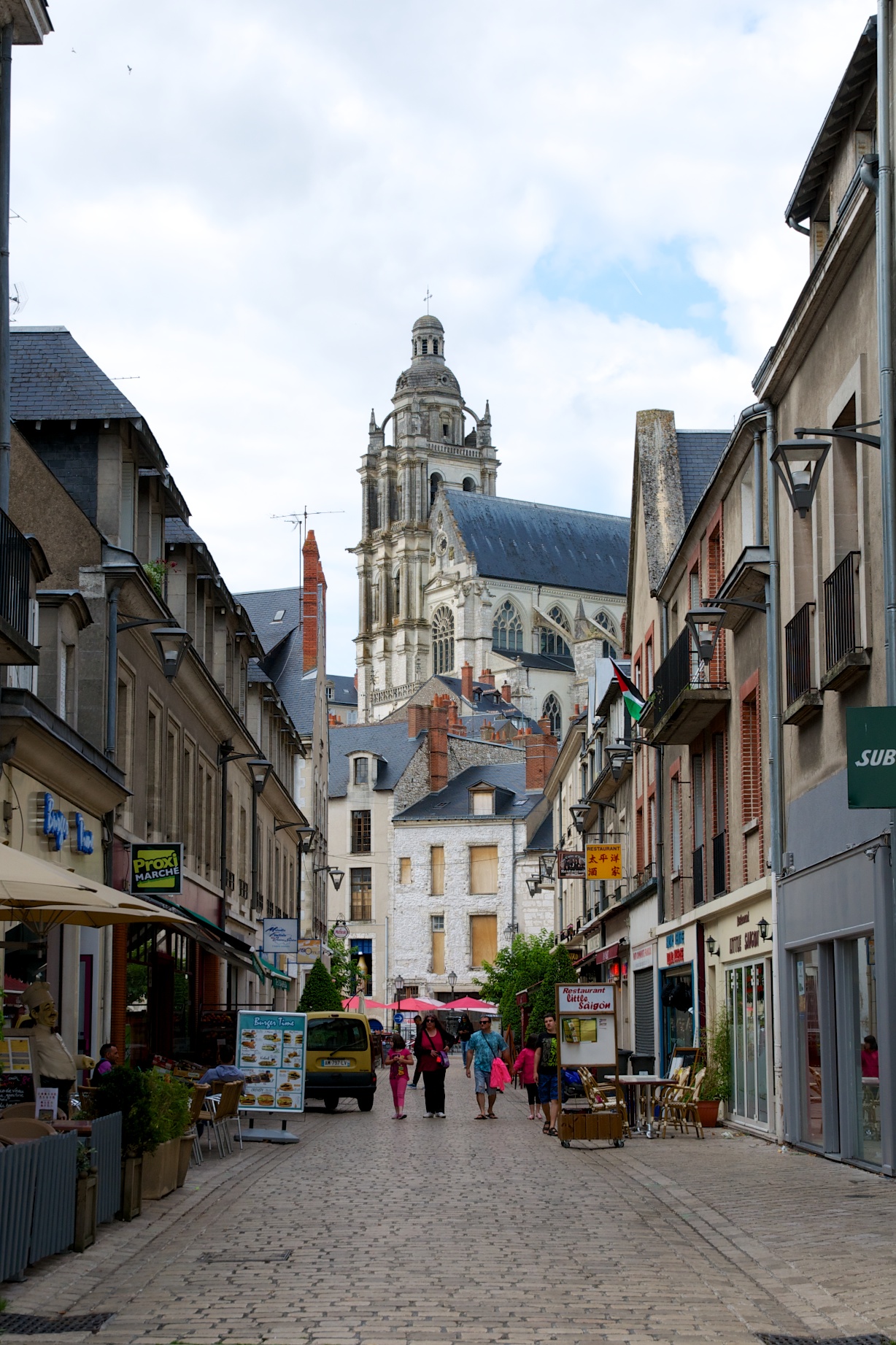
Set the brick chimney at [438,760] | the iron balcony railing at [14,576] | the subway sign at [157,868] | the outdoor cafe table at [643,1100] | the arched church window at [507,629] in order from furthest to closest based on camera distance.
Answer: the arched church window at [507,629] → the brick chimney at [438,760] → the subway sign at [157,868] → the outdoor cafe table at [643,1100] → the iron balcony railing at [14,576]

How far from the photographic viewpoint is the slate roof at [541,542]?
130 meters

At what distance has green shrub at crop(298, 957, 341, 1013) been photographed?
41344 mm

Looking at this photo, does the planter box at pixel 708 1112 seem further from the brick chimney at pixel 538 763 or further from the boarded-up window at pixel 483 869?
the brick chimney at pixel 538 763

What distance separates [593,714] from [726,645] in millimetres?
20716

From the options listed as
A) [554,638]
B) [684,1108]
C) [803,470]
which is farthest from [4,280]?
[554,638]

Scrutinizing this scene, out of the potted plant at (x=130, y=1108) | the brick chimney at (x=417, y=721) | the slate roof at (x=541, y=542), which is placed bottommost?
the potted plant at (x=130, y=1108)

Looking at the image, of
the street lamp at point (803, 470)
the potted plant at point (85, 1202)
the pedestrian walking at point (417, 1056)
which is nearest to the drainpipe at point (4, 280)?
the street lamp at point (803, 470)

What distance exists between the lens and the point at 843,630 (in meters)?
14.5

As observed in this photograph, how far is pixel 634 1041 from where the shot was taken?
3080 centimetres

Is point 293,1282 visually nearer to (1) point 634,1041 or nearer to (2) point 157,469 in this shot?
(2) point 157,469

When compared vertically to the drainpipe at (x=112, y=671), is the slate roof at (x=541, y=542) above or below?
above

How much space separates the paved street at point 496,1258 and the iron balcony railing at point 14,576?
15.8 feet

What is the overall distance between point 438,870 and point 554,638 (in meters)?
62.2

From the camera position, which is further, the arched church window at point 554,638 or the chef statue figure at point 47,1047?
the arched church window at point 554,638
